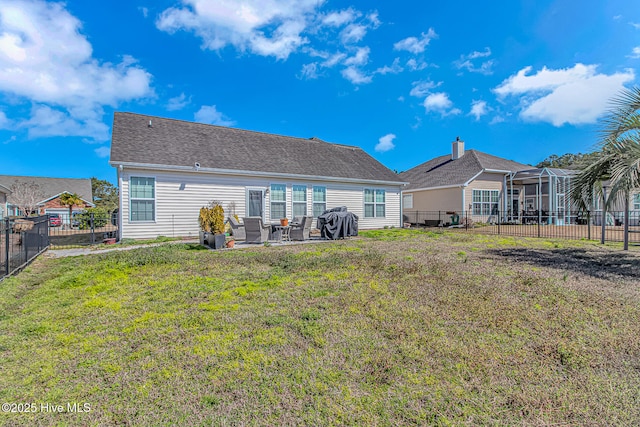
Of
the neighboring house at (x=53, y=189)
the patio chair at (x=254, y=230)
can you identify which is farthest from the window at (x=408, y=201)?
the neighboring house at (x=53, y=189)

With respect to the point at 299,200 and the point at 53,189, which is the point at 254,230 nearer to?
the point at 299,200

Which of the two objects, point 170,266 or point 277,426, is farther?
point 170,266

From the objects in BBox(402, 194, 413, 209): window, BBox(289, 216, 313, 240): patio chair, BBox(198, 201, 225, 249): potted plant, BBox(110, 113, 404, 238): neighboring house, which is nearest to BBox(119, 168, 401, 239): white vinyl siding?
BBox(110, 113, 404, 238): neighboring house

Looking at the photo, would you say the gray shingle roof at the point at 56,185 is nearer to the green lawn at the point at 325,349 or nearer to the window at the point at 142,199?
the window at the point at 142,199

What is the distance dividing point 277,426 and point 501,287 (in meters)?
4.17

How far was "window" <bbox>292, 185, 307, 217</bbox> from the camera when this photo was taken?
1423 cm

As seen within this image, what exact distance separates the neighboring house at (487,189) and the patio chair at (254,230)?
48.3 feet

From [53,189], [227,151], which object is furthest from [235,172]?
[53,189]

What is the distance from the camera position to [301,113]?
2703 cm

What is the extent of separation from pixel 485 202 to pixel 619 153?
14.6 metres

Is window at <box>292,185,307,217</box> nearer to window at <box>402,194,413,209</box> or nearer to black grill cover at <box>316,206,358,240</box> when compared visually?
black grill cover at <box>316,206,358,240</box>

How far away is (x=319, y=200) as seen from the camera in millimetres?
14914

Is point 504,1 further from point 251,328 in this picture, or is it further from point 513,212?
point 251,328

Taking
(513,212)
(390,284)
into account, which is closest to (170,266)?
(390,284)
